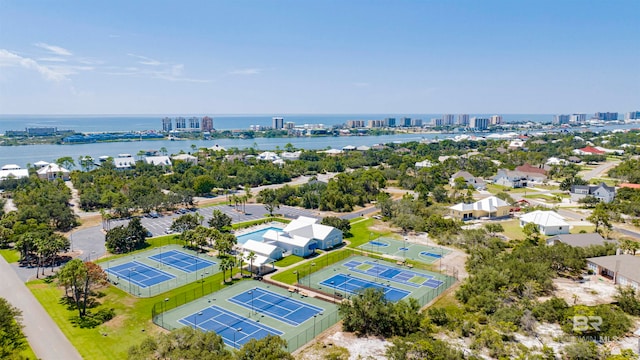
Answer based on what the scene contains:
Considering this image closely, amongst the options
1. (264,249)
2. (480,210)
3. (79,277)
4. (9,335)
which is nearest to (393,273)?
(264,249)

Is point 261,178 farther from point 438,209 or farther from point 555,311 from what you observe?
point 555,311

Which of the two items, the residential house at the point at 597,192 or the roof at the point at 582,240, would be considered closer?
the roof at the point at 582,240

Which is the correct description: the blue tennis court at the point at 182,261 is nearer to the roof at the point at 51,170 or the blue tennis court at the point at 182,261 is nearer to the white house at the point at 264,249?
the white house at the point at 264,249

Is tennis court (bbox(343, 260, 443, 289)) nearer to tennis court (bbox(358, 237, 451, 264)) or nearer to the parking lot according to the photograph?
tennis court (bbox(358, 237, 451, 264))

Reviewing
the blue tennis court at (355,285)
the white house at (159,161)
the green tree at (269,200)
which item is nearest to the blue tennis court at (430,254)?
the blue tennis court at (355,285)

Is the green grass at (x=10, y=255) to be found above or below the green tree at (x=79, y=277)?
below

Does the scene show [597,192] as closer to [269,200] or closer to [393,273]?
[393,273]
